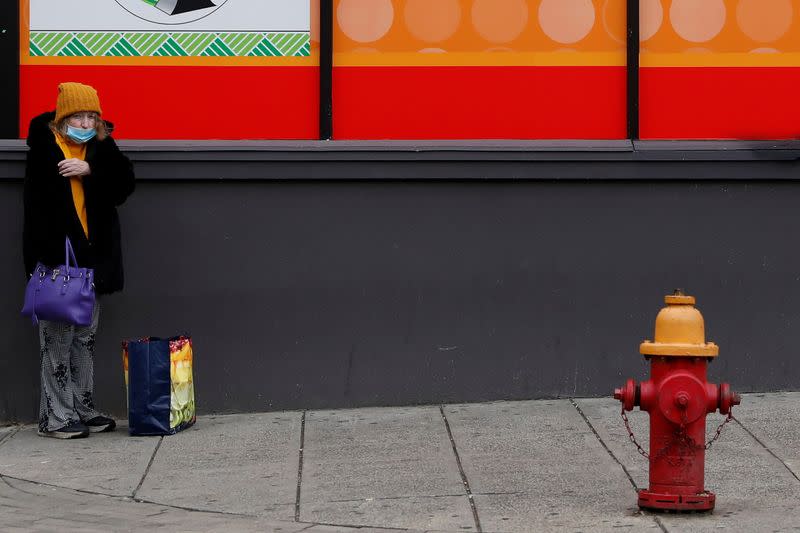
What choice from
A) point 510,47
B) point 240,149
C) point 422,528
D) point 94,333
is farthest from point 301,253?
point 422,528

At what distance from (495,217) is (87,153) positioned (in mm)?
2404

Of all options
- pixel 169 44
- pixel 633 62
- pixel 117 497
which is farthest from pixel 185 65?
pixel 117 497

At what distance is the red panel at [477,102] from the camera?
7.99m

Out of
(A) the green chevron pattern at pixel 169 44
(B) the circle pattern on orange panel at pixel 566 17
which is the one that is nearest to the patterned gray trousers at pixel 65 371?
(A) the green chevron pattern at pixel 169 44

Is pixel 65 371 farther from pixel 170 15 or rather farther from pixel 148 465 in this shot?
pixel 170 15

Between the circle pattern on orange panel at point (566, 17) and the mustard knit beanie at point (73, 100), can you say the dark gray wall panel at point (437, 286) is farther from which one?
the circle pattern on orange panel at point (566, 17)

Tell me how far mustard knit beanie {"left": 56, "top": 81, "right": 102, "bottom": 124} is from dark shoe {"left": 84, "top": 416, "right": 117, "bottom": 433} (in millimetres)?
1706

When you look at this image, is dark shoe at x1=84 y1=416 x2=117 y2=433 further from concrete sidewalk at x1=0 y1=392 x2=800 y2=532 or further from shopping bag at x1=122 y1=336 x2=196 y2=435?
shopping bag at x1=122 y1=336 x2=196 y2=435

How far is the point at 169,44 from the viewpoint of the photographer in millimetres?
7953

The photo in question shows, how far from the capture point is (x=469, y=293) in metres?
7.91

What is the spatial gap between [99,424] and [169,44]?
2306 millimetres

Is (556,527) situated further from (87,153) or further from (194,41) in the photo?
(194,41)

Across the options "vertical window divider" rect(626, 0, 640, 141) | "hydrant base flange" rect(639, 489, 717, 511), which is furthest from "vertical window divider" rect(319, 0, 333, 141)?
"hydrant base flange" rect(639, 489, 717, 511)

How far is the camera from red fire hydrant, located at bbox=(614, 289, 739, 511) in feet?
17.0
